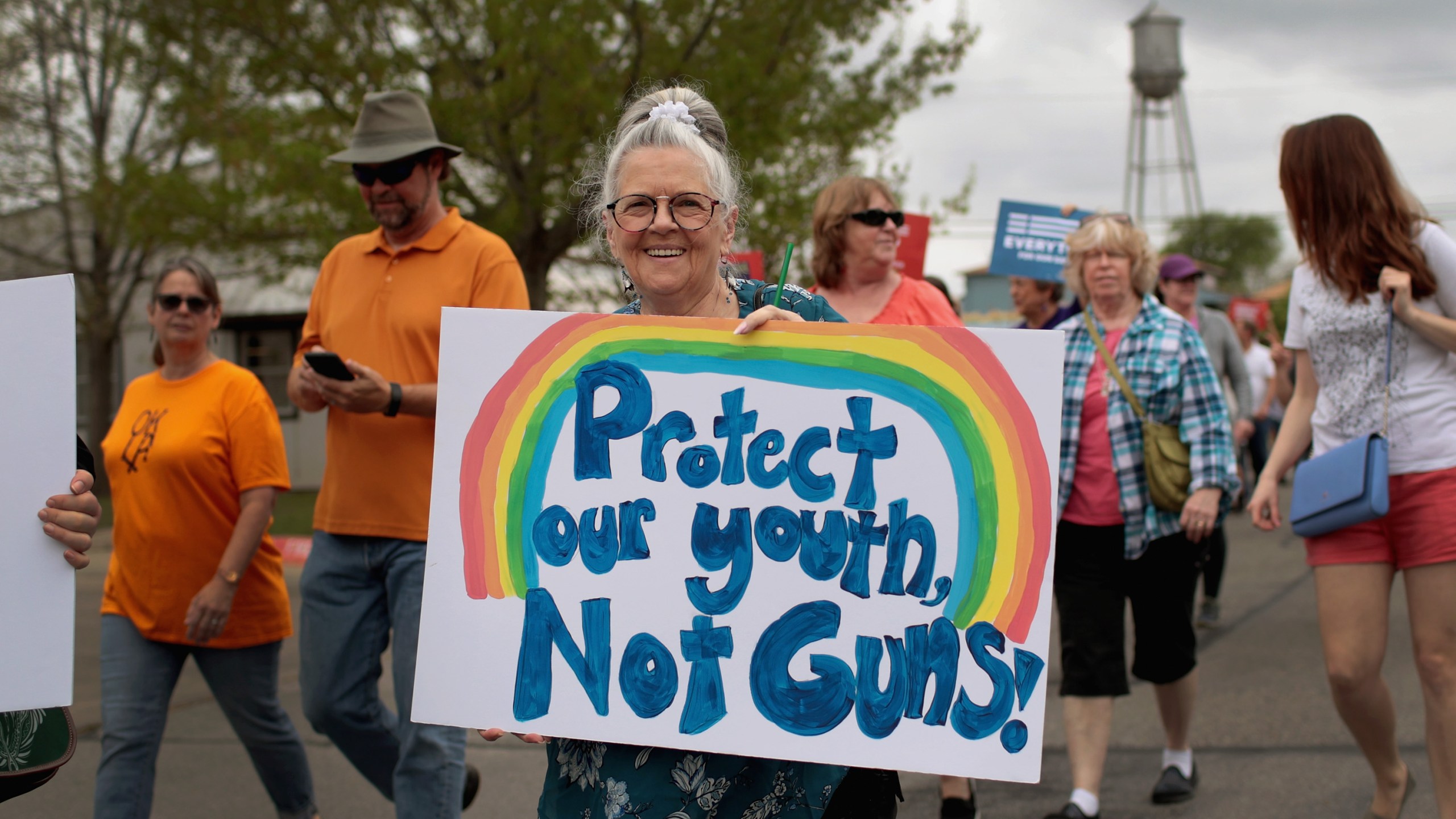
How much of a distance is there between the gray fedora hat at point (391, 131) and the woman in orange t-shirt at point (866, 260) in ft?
4.31

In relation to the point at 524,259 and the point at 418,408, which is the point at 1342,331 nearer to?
the point at 418,408

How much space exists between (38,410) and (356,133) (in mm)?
1569

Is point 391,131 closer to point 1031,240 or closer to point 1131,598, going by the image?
point 1131,598

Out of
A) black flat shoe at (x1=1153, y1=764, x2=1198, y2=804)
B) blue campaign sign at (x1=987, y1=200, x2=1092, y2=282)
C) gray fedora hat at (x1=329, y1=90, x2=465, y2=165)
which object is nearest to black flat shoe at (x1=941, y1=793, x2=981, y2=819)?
black flat shoe at (x1=1153, y1=764, x2=1198, y2=804)

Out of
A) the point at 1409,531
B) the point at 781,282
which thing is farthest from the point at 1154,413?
the point at 781,282

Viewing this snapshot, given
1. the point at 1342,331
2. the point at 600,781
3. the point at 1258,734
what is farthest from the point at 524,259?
the point at 600,781

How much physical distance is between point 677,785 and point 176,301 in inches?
96.4

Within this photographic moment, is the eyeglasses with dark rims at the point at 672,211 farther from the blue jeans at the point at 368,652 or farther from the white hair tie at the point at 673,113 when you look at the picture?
the blue jeans at the point at 368,652

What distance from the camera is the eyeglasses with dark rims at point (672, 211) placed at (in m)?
2.16

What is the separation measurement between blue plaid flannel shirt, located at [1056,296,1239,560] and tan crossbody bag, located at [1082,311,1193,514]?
0.06 feet

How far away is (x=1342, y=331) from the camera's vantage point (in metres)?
3.45

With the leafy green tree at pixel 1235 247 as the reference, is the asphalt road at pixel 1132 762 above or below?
below

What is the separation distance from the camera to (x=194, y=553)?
11.6ft

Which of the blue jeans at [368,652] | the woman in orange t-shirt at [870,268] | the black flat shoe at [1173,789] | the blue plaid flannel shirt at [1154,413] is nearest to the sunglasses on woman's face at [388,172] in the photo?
the blue jeans at [368,652]
